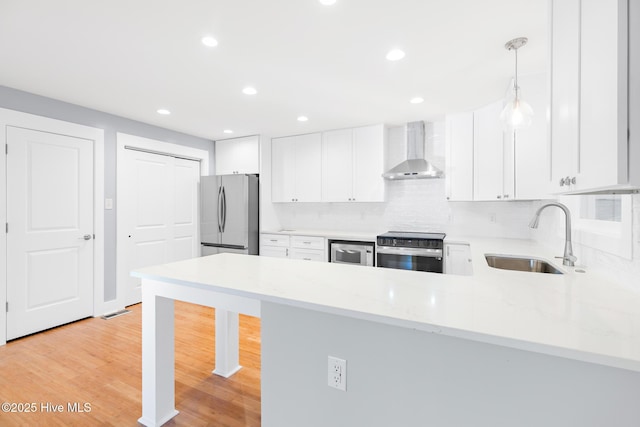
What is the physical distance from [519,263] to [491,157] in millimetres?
1273

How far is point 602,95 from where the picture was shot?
93 centimetres

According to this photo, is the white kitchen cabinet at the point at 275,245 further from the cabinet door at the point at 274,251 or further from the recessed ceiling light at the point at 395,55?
the recessed ceiling light at the point at 395,55

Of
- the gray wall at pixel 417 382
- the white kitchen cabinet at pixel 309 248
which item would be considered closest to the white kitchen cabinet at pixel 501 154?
the white kitchen cabinet at pixel 309 248

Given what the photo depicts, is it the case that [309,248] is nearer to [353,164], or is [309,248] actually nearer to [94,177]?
[353,164]

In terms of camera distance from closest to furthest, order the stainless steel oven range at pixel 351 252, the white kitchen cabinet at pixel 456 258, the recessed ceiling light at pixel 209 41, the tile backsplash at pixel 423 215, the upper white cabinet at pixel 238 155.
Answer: the recessed ceiling light at pixel 209 41 → the white kitchen cabinet at pixel 456 258 → the tile backsplash at pixel 423 215 → the stainless steel oven range at pixel 351 252 → the upper white cabinet at pixel 238 155

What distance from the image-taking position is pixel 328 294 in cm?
126

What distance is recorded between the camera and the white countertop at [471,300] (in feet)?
2.82

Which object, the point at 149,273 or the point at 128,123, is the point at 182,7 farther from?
the point at 128,123

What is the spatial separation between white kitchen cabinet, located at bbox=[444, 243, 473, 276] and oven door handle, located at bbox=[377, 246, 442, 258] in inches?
4.4

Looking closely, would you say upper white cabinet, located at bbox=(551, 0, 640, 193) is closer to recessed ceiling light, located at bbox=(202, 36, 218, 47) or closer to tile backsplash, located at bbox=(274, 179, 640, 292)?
tile backsplash, located at bbox=(274, 179, 640, 292)

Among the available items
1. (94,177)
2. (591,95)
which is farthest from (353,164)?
(591,95)

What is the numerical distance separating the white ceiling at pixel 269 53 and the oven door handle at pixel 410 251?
1.62 m

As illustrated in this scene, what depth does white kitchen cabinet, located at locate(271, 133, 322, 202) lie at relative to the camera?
15.0 feet

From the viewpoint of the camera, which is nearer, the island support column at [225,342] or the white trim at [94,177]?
the island support column at [225,342]
